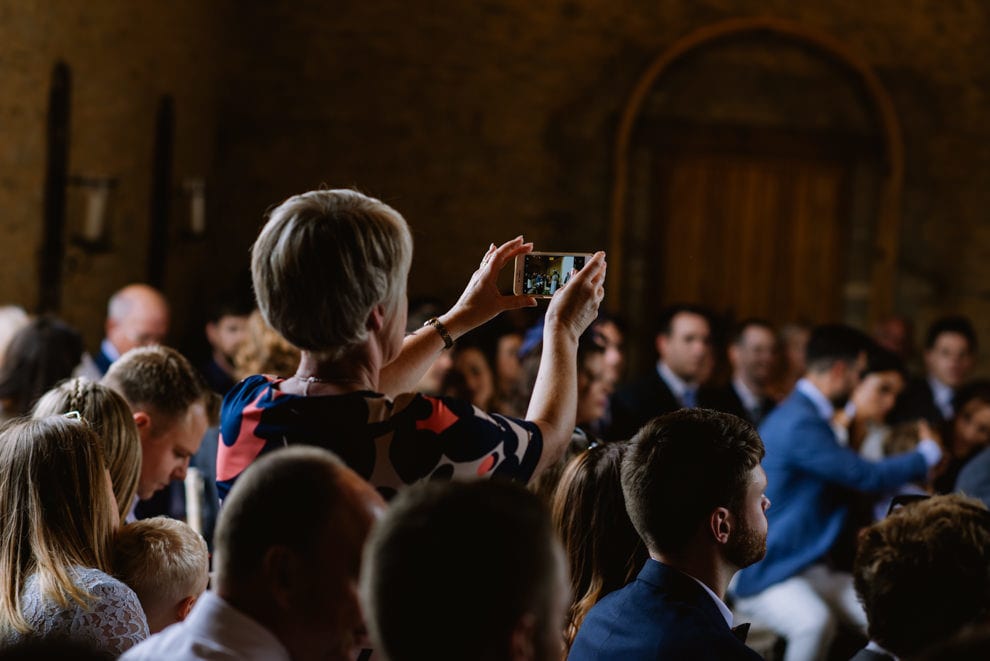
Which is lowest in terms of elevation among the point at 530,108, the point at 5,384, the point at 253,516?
the point at 5,384

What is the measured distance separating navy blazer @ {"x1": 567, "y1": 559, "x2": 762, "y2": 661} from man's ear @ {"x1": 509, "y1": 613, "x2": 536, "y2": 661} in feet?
2.90

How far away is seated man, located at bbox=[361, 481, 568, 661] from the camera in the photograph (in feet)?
3.62

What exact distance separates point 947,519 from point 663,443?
0.55 meters

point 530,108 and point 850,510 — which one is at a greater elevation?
point 530,108

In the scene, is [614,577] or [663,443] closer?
[663,443]

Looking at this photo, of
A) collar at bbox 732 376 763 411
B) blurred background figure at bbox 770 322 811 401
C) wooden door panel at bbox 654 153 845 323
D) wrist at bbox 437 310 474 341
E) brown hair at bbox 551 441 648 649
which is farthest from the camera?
wooden door panel at bbox 654 153 845 323

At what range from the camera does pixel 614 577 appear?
7.80 feet

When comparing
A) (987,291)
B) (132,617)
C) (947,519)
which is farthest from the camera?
(987,291)

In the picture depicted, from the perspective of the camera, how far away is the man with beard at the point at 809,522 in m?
4.39

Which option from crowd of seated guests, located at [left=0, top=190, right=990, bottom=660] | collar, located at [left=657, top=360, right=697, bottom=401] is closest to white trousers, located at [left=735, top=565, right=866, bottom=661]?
crowd of seated guests, located at [left=0, top=190, right=990, bottom=660]

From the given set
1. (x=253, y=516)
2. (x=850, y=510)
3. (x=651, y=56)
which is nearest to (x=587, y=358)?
(x=850, y=510)

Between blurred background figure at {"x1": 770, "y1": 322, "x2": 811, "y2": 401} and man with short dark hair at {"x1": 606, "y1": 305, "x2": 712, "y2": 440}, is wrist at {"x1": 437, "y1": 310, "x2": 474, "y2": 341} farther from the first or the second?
blurred background figure at {"x1": 770, "y1": 322, "x2": 811, "y2": 401}

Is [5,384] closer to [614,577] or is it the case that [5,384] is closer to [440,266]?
[614,577]

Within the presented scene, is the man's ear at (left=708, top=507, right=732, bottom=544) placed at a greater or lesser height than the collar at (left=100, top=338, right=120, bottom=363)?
greater
